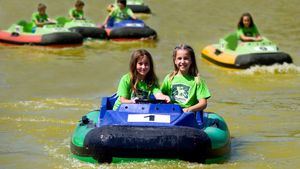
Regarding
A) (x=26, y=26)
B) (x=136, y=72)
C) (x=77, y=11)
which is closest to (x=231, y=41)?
(x=77, y=11)

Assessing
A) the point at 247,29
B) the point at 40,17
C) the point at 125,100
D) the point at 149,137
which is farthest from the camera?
the point at 40,17

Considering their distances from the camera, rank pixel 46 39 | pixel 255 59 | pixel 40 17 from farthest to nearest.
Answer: pixel 40 17
pixel 46 39
pixel 255 59

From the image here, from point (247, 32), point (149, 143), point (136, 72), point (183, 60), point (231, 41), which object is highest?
point (183, 60)

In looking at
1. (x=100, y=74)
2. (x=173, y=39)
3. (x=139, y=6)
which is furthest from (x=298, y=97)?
(x=139, y=6)

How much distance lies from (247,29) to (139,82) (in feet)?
23.6

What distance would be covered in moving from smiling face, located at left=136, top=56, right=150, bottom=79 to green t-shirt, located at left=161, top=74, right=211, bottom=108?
29 centimetres

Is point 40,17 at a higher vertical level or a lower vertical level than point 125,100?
lower

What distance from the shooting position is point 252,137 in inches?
316

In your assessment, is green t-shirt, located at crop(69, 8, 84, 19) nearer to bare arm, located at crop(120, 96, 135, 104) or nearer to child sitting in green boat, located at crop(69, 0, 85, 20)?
child sitting in green boat, located at crop(69, 0, 85, 20)

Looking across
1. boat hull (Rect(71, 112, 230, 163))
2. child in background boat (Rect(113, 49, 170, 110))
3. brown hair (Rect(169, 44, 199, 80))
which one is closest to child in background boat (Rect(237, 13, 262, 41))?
brown hair (Rect(169, 44, 199, 80))

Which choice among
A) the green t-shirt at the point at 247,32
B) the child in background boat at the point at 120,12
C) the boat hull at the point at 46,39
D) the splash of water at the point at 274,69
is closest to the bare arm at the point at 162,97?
the splash of water at the point at 274,69

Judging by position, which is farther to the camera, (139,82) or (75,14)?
(75,14)

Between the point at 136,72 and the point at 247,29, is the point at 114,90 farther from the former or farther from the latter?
the point at 136,72

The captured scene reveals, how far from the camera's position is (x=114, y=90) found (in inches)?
447
